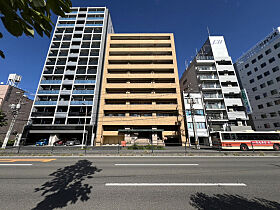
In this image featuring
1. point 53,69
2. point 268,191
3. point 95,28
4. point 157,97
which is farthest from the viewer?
point 95,28

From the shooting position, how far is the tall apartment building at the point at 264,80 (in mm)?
31938

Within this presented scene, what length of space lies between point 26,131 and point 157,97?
31.8 m

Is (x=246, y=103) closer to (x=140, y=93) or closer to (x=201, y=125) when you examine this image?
(x=201, y=125)

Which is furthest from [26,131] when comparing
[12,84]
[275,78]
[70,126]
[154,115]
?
[275,78]


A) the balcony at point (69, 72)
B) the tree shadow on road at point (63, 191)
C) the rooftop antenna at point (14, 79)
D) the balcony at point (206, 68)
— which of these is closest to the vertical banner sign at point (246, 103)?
the balcony at point (206, 68)

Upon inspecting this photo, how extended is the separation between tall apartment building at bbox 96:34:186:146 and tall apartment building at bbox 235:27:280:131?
89.3 ft

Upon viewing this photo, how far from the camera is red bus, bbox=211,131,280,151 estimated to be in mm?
16531

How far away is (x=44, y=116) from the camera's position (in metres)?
27.4

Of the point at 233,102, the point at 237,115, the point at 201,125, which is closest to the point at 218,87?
the point at 233,102

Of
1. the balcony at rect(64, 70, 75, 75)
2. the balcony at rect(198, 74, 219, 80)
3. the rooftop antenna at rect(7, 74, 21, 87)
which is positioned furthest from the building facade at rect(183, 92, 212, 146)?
the rooftop antenna at rect(7, 74, 21, 87)

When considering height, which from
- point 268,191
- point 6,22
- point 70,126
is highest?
point 70,126

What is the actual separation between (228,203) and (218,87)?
110ft

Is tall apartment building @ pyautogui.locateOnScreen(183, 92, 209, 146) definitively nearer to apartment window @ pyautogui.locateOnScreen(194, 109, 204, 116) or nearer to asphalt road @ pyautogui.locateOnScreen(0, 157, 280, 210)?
apartment window @ pyautogui.locateOnScreen(194, 109, 204, 116)

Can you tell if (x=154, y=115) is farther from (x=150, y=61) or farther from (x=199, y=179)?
(x=199, y=179)
